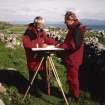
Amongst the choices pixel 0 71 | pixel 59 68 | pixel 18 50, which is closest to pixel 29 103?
pixel 0 71

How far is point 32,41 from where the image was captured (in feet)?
44.6

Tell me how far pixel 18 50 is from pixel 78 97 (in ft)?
42.4

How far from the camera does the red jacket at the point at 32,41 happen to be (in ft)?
44.1

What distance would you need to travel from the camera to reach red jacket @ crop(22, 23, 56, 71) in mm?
13430

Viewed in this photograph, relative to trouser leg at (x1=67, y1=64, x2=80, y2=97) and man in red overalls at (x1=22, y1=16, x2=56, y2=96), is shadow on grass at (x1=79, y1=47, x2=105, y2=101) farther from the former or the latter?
man in red overalls at (x1=22, y1=16, x2=56, y2=96)

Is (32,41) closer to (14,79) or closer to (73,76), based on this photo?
(73,76)

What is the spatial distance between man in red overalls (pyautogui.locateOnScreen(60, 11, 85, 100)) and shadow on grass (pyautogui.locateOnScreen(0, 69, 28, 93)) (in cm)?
243

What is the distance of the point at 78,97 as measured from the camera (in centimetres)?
1354

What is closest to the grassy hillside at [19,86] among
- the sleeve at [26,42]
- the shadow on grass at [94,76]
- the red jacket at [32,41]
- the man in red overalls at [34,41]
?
the shadow on grass at [94,76]

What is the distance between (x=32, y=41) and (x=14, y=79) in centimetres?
331

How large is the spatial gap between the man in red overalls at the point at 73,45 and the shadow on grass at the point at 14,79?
95.6 inches

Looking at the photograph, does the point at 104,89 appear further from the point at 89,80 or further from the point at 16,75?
the point at 16,75

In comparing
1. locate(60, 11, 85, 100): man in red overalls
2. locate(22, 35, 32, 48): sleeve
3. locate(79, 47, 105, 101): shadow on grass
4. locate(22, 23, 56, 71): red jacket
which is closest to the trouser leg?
locate(60, 11, 85, 100): man in red overalls

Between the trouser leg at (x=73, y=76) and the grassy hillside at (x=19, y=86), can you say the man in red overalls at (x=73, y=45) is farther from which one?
the grassy hillside at (x=19, y=86)
